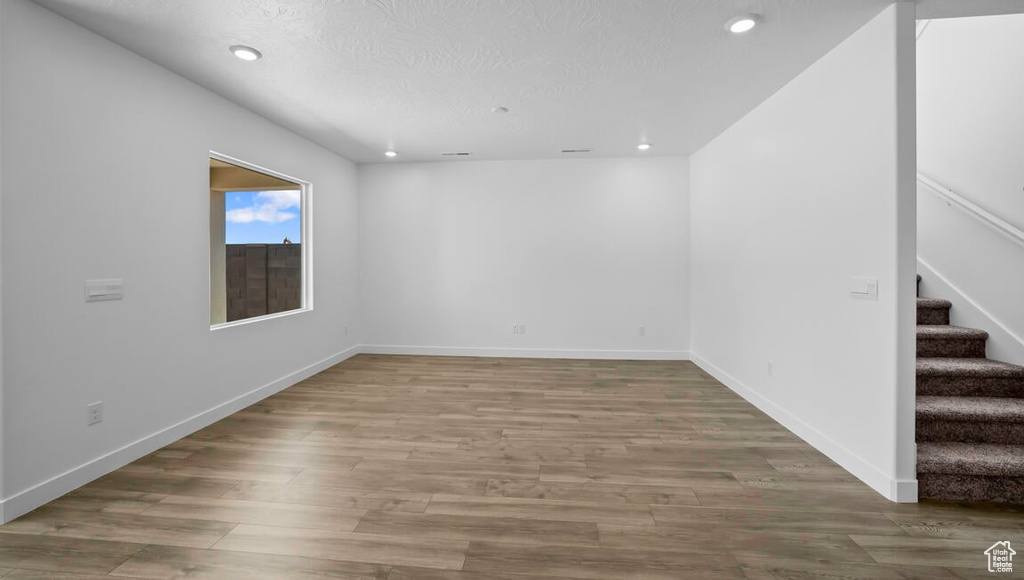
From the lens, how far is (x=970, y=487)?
2145 millimetres

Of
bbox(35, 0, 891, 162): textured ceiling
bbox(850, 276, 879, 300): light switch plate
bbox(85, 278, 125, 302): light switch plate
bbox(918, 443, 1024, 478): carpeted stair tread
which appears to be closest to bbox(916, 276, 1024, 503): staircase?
bbox(918, 443, 1024, 478): carpeted stair tread

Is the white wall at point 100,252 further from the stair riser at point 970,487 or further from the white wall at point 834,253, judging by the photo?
the stair riser at point 970,487

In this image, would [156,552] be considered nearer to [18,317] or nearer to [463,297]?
[18,317]

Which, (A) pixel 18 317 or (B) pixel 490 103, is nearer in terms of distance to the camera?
(A) pixel 18 317

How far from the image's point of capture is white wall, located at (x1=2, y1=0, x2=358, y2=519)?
206 centimetres

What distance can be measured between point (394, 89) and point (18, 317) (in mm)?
2611

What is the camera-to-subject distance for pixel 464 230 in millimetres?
5676

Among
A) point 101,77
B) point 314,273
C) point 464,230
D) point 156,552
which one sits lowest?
point 156,552

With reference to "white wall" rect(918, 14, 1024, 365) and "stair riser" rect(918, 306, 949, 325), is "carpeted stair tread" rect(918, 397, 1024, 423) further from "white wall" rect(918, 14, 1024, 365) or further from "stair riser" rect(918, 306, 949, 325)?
"stair riser" rect(918, 306, 949, 325)

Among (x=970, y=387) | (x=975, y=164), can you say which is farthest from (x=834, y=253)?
(x=975, y=164)

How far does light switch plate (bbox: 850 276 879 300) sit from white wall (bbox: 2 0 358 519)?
4538 mm

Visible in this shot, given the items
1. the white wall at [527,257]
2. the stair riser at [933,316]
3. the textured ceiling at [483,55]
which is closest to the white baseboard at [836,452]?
the stair riser at [933,316]

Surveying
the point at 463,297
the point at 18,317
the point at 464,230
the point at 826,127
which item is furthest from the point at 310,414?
the point at 826,127

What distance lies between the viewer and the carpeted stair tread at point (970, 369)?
8.43 ft
